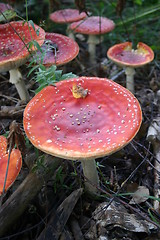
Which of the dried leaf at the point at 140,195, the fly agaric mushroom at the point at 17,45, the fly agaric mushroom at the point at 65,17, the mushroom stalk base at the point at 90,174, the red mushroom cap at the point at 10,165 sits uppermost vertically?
the fly agaric mushroom at the point at 17,45

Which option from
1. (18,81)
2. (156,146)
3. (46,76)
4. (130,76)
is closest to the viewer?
(46,76)

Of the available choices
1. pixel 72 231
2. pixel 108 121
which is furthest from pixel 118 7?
pixel 72 231

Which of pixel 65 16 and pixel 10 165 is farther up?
pixel 65 16

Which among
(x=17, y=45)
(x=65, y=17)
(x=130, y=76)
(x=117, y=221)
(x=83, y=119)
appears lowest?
(x=117, y=221)

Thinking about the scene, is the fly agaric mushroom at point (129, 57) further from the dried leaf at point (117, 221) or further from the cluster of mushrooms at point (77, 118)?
the dried leaf at point (117, 221)

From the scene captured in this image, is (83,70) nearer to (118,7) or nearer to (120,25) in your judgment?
(118,7)

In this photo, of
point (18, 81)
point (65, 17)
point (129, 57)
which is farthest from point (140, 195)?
point (65, 17)

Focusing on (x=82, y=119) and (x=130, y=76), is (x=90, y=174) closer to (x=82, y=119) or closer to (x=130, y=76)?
(x=82, y=119)

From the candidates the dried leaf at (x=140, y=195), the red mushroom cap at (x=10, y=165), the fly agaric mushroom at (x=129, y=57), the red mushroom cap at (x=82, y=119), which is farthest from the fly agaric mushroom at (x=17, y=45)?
the dried leaf at (x=140, y=195)
